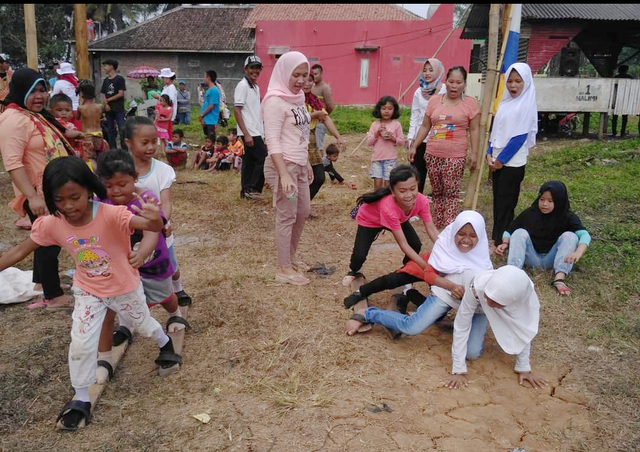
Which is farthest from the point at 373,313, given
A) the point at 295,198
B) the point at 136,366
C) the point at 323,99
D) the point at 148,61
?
the point at 148,61

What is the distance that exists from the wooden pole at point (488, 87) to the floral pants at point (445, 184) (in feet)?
0.58

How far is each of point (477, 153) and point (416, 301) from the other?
1.66 m

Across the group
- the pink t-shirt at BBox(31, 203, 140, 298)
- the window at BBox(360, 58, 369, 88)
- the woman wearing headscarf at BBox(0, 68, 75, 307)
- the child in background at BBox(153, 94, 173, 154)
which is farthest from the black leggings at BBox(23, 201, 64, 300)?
the window at BBox(360, 58, 369, 88)

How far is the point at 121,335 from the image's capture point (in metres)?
3.28

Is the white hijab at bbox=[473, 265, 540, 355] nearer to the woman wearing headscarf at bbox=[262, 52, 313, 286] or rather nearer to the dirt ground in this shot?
the dirt ground

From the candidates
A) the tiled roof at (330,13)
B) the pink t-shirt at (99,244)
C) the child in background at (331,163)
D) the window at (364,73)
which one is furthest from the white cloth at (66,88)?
the tiled roof at (330,13)

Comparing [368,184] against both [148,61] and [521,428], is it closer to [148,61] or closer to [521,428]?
[521,428]

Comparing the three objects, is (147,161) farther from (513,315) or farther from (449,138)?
(449,138)

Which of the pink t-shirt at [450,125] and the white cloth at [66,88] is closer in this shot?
the pink t-shirt at [450,125]

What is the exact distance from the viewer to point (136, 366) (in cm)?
309

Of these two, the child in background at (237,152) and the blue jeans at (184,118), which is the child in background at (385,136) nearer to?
the child in background at (237,152)

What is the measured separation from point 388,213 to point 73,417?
2195mm

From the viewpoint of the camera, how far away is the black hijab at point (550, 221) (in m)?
4.22

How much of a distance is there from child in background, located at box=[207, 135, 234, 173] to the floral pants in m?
5.06
